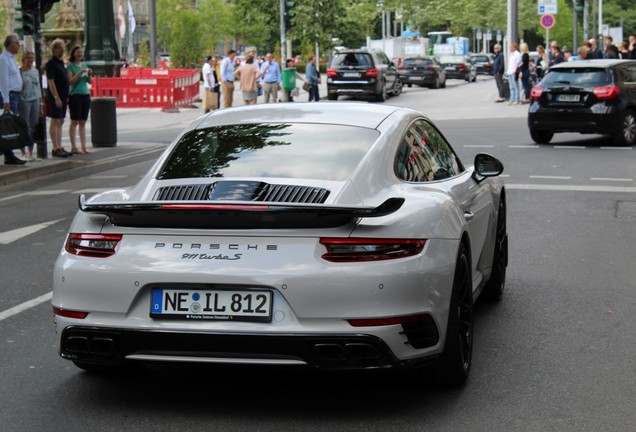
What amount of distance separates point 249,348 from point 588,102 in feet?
58.5

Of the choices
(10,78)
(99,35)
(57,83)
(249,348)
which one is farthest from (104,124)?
(249,348)

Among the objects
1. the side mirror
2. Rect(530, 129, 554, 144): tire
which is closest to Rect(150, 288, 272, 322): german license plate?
the side mirror

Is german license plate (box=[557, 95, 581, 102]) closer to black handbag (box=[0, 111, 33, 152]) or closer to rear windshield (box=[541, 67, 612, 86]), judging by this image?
rear windshield (box=[541, 67, 612, 86])

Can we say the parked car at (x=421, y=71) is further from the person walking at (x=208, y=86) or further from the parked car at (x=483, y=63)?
the parked car at (x=483, y=63)

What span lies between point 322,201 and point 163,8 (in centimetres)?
7606

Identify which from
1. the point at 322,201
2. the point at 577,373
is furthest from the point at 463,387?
the point at 322,201

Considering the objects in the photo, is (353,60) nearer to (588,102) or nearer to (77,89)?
(588,102)

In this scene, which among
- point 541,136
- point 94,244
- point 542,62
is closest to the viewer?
point 94,244

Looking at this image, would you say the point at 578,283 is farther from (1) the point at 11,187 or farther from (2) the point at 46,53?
(2) the point at 46,53

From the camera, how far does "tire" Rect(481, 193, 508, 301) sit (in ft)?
26.4

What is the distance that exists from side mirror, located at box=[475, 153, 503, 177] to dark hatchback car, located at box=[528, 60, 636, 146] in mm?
15292

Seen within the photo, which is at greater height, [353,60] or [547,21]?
[547,21]

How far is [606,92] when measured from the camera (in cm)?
2202

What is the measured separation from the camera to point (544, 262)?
9883 millimetres
